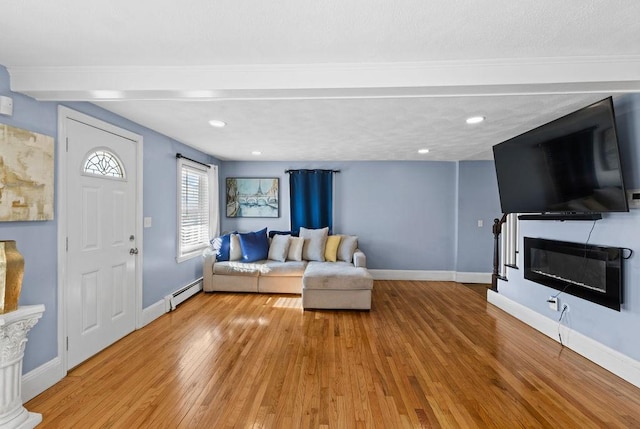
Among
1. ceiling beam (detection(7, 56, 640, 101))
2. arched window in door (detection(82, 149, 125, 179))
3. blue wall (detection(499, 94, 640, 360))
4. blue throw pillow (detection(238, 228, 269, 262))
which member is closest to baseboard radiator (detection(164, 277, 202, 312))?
blue throw pillow (detection(238, 228, 269, 262))

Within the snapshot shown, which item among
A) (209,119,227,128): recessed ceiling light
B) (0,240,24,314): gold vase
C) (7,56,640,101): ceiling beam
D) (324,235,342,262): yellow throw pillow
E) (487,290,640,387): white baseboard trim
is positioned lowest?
(487,290,640,387): white baseboard trim

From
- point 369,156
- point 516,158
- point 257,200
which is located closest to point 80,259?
point 257,200

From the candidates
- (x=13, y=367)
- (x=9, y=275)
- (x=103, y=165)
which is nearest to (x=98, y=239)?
(x=103, y=165)

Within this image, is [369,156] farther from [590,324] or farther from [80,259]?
[80,259]

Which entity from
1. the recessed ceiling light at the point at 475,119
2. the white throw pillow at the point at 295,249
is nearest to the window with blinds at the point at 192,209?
the white throw pillow at the point at 295,249

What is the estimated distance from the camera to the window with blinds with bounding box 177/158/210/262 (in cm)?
416

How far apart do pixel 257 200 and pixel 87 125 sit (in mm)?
3194

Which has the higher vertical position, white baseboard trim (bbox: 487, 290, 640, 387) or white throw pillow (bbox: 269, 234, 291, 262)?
white throw pillow (bbox: 269, 234, 291, 262)

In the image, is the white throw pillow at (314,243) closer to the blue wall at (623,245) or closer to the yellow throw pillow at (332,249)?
the yellow throw pillow at (332,249)

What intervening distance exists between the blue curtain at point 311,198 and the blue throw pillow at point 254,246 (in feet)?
2.26

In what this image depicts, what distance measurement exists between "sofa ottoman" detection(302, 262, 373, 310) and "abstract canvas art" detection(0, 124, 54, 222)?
274cm

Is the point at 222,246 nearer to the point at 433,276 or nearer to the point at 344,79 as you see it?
the point at 344,79

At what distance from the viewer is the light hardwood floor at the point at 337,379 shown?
6.13 feet

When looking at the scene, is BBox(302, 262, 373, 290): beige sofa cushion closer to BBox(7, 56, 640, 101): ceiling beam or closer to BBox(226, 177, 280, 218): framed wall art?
BBox(226, 177, 280, 218): framed wall art
